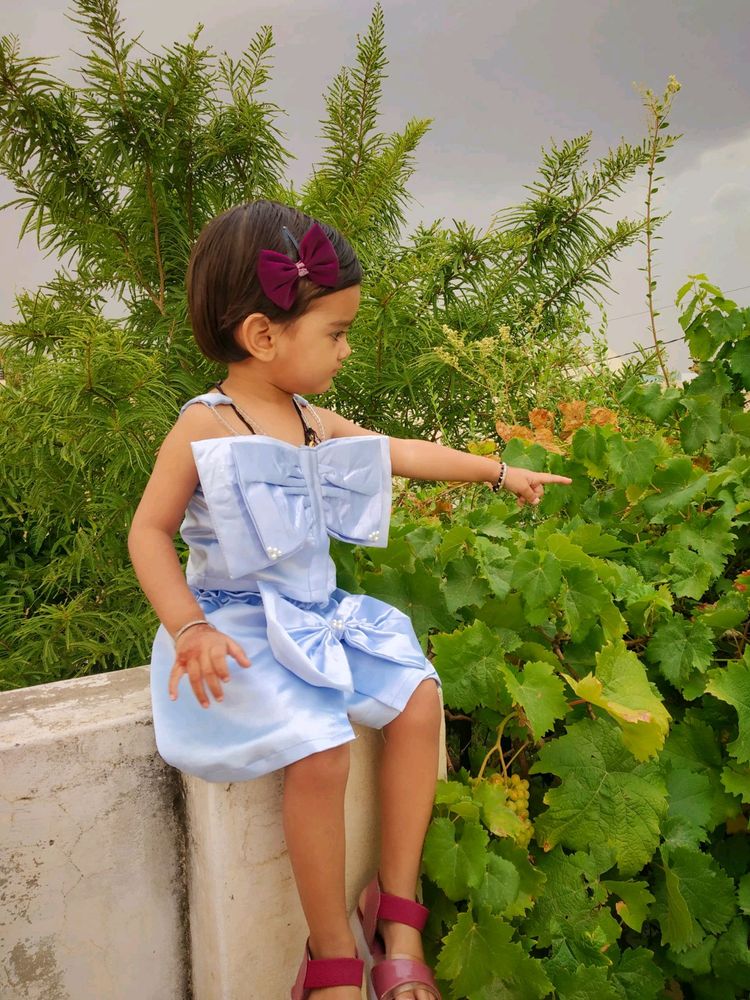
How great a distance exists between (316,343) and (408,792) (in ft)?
1.89

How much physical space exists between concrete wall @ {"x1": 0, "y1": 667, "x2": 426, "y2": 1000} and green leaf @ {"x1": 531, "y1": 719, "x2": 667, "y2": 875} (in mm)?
236

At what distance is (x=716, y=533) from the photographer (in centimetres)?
135

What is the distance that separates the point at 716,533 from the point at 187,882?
956 millimetres

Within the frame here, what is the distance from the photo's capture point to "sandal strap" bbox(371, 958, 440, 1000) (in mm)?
959

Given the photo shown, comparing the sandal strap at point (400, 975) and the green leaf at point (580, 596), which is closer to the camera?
the sandal strap at point (400, 975)

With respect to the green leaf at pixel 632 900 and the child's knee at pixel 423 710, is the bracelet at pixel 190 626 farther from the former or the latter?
the green leaf at pixel 632 900

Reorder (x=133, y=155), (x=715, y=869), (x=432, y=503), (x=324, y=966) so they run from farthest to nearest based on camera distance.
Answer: (x=133, y=155)
(x=432, y=503)
(x=715, y=869)
(x=324, y=966)

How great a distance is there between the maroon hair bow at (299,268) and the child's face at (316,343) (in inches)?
1.1

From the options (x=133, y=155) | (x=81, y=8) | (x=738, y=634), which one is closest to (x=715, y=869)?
(x=738, y=634)

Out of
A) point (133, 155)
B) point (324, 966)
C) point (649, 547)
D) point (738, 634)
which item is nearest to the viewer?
point (324, 966)

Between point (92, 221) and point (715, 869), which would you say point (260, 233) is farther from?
point (92, 221)

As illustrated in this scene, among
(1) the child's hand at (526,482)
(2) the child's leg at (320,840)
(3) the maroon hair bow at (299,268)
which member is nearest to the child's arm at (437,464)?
(1) the child's hand at (526,482)

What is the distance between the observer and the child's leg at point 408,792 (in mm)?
1019

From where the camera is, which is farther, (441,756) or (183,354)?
(183,354)
